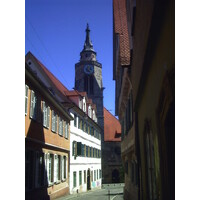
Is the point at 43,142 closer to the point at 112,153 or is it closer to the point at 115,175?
the point at 115,175

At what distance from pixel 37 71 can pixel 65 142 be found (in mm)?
6628

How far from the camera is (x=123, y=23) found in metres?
13.0

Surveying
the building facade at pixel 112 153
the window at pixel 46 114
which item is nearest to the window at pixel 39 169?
the window at pixel 46 114

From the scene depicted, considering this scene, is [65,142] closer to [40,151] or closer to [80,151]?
[80,151]

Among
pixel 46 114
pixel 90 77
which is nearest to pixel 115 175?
pixel 90 77

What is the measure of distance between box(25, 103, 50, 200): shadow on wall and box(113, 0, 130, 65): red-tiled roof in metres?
5.34

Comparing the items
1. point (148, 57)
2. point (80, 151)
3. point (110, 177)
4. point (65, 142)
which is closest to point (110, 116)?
point (110, 177)

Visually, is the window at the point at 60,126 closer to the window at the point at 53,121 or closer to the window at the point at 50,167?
the window at the point at 53,121

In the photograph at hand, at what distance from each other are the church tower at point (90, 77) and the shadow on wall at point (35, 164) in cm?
3797

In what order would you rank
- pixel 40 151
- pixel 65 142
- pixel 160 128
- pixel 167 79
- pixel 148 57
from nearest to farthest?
pixel 167 79
pixel 160 128
pixel 148 57
pixel 40 151
pixel 65 142

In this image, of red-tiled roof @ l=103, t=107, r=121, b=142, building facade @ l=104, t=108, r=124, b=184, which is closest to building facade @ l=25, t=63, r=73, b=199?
building facade @ l=104, t=108, r=124, b=184

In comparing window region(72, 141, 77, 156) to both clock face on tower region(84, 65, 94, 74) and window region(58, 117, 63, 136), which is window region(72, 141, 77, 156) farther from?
clock face on tower region(84, 65, 94, 74)

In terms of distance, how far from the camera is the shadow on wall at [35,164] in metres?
13.9

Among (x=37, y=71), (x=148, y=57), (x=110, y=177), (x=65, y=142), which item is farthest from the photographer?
(x=110, y=177)
